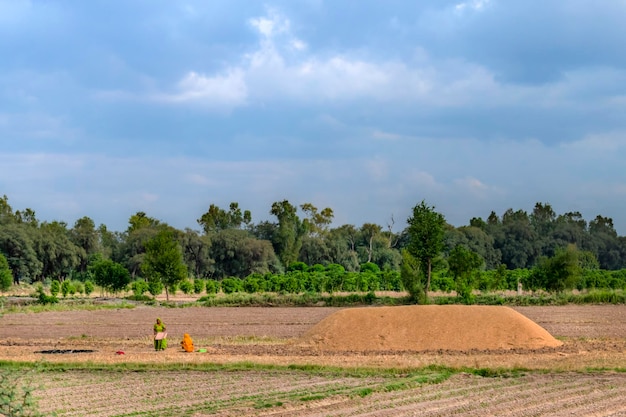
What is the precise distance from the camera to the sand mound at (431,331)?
2977 cm

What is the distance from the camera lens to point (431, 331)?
1201 inches

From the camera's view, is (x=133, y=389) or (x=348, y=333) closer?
(x=133, y=389)

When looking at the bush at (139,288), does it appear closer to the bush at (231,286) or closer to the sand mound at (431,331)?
the bush at (231,286)

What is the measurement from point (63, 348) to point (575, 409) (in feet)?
70.3

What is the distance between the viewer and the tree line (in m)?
68.2

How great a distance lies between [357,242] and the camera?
5123 inches

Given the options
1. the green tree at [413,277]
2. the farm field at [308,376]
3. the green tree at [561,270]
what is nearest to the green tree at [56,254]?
the farm field at [308,376]

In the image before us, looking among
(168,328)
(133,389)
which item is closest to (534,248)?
(168,328)

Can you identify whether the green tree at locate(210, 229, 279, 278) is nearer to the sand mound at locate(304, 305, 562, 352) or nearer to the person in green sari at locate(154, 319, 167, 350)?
the sand mound at locate(304, 305, 562, 352)

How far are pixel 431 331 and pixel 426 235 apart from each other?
1819 centimetres

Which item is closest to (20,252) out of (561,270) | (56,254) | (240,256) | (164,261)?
(56,254)

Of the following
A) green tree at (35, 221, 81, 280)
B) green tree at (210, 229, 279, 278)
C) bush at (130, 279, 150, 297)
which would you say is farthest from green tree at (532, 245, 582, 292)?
green tree at (35, 221, 81, 280)

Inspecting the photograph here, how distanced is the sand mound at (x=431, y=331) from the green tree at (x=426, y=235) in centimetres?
1593

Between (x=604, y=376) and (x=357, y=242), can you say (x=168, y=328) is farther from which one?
(x=357, y=242)
